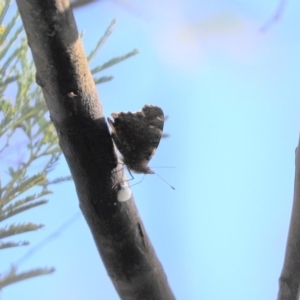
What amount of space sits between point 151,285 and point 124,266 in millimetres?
36

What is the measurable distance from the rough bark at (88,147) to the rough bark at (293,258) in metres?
0.11

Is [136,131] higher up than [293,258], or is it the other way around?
[136,131]

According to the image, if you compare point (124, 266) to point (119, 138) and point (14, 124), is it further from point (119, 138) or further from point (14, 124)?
point (14, 124)

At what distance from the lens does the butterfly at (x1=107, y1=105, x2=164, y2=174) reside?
14.7 inches

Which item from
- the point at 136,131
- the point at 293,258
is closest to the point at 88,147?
the point at 136,131

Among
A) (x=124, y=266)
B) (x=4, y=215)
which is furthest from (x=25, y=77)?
(x=124, y=266)

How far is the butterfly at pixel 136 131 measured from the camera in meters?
0.37

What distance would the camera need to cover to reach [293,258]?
1.38ft

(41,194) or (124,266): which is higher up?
(41,194)

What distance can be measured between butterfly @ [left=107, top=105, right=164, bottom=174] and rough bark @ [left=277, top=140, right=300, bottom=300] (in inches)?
5.0

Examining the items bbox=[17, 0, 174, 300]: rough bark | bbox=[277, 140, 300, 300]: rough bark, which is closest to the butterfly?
bbox=[17, 0, 174, 300]: rough bark

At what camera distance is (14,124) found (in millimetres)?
537

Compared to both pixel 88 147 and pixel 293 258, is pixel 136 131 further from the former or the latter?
pixel 293 258

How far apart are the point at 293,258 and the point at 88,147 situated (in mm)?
220
